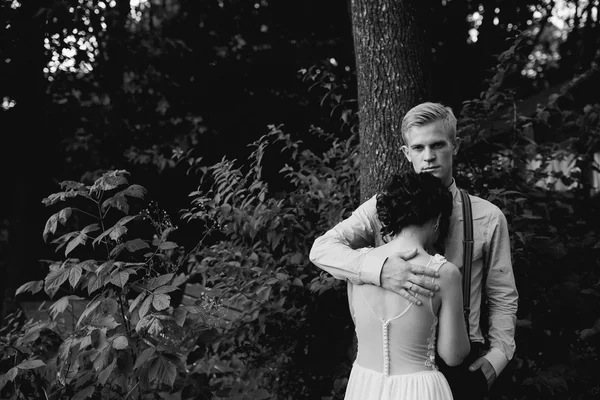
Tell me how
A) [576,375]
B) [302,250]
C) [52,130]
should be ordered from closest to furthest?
[576,375] → [302,250] → [52,130]

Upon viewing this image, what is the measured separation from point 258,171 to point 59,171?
5464mm

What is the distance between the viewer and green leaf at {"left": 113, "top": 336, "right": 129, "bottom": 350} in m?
3.09

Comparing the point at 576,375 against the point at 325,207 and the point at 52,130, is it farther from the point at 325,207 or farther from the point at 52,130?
the point at 52,130

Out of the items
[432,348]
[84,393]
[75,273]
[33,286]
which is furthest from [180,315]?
[432,348]

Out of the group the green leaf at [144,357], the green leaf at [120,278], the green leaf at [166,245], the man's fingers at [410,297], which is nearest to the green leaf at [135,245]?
the green leaf at [166,245]

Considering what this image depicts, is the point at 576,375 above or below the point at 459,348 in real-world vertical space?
below

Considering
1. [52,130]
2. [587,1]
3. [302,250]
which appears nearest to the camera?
[302,250]

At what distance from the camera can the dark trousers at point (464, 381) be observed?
242 cm

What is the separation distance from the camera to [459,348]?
230 centimetres

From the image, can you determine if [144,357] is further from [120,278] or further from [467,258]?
[467,258]

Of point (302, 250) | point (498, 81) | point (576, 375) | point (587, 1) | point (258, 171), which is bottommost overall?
point (576, 375)

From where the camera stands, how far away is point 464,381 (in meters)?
2.44

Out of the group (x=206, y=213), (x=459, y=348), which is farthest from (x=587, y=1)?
(x=459, y=348)

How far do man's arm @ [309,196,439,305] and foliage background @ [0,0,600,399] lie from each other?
115cm
